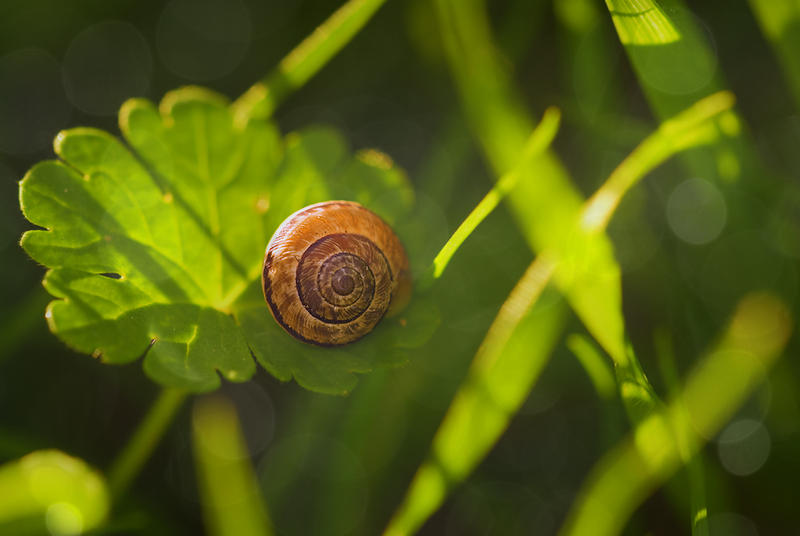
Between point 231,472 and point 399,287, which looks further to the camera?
point 231,472

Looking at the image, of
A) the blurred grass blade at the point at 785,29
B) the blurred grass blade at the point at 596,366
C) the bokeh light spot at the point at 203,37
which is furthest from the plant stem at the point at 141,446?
the blurred grass blade at the point at 785,29

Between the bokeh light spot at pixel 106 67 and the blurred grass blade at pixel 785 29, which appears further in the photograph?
the bokeh light spot at pixel 106 67

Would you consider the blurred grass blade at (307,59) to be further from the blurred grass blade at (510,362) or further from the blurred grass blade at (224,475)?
the blurred grass blade at (224,475)

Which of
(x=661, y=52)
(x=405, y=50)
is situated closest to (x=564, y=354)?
(x=661, y=52)

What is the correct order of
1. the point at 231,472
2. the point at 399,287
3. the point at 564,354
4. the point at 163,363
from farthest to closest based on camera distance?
1. the point at 564,354
2. the point at 231,472
3. the point at 399,287
4. the point at 163,363

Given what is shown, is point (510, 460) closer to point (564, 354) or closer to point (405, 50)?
point (564, 354)

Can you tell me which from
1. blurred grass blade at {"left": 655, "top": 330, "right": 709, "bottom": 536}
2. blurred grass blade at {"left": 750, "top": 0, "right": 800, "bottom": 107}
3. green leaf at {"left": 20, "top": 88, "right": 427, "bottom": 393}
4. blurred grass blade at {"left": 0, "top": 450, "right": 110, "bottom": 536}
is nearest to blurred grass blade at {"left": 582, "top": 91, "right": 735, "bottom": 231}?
blurred grass blade at {"left": 750, "top": 0, "right": 800, "bottom": 107}

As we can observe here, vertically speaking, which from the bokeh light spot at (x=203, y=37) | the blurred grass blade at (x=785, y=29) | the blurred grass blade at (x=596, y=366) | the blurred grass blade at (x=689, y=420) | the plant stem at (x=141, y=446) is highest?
the bokeh light spot at (x=203, y=37)
